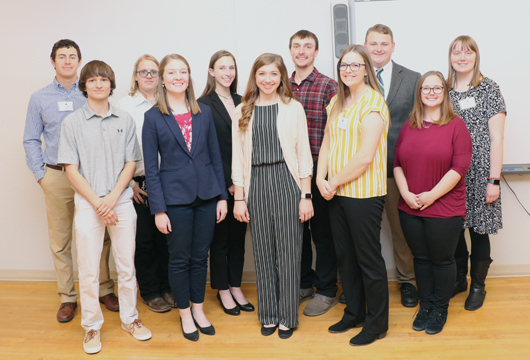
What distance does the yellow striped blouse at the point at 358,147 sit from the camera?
2.28 metres

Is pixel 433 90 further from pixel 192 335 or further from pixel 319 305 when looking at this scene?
pixel 192 335

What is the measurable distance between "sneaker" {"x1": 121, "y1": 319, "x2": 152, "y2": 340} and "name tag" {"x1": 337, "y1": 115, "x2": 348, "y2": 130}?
176 cm

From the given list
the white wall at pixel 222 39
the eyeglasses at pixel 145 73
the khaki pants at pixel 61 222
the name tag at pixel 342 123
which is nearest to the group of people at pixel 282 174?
the name tag at pixel 342 123

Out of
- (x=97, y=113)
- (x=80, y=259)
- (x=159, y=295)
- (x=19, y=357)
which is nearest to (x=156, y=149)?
(x=97, y=113)

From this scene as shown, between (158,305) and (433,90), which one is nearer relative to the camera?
(433,90)

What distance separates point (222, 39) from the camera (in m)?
3.41

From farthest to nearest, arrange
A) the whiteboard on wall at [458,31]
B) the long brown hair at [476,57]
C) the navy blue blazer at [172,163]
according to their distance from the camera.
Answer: the whiteboard on wall at [458,31] < the long brown hair at [476,57] < the navy blue blazer at [172,163]

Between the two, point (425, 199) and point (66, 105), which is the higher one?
point (66, 105)

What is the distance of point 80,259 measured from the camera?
2.44 metres

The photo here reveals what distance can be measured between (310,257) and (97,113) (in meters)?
1.79

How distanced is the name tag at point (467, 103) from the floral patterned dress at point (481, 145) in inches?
0.7

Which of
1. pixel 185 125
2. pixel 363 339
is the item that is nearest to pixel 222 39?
pixel 185 125

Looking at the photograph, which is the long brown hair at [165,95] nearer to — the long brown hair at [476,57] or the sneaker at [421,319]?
the long brown hair at [476,57]

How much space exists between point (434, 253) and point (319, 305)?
860 millimetres
